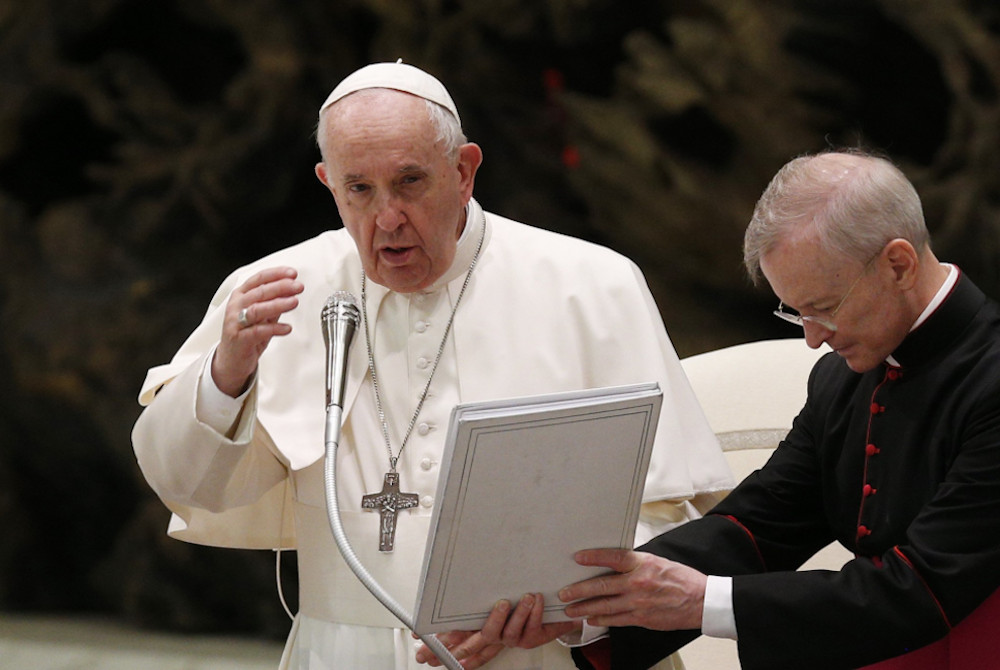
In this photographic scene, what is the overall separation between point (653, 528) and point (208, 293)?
17.3 ft

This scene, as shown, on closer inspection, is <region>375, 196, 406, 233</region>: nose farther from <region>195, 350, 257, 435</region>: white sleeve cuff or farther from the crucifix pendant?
the crucifix pendant

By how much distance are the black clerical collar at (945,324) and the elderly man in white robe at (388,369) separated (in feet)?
2.06

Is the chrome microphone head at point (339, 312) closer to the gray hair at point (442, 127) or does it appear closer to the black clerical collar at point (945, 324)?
the gray hair at point (442, 127)

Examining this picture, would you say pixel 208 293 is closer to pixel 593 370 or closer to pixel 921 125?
pixel 921 125

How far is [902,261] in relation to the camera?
252 cm

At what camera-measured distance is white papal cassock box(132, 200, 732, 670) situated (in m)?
2.90

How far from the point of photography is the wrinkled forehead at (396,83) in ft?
9.86

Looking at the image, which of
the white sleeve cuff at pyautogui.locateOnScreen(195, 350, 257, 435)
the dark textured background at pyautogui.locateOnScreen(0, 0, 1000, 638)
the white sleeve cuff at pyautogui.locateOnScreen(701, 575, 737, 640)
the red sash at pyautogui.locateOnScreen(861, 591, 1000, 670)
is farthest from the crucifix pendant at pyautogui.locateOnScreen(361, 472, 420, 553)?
the dark textured background at pyautogui.locateOnScreen(0, 0, 1000, 638)

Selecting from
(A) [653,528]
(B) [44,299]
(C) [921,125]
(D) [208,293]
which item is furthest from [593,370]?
(B) [44,299]

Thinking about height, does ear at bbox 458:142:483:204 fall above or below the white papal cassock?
above

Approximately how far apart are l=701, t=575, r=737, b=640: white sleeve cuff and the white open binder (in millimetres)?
250

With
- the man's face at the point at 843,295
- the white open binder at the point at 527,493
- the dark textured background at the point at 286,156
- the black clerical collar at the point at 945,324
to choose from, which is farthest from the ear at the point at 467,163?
the dark textured background at the point at 286,156

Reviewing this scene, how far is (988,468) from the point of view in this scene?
7.97 ft

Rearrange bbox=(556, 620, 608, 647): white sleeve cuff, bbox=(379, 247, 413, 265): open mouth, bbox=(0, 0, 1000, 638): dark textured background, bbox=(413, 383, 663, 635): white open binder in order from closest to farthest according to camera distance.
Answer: bbox=(413, 383, 663, 635): white open binder < bbox=(556, 620, 608, 647): white sleeve cuff < bbox=(379, 247, 413, 265): open mouth < bbox=(0, 0, 1000, 638): dark textured background
